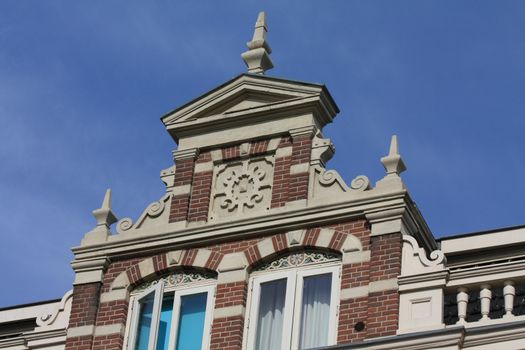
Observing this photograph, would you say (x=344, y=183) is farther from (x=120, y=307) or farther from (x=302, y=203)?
(x=120, y=307)

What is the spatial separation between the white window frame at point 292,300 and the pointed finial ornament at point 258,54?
450 cm

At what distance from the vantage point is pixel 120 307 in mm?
26703

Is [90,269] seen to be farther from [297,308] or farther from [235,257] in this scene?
[297,308]

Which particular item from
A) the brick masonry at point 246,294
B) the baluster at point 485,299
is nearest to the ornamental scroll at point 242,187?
the brick masonry at point 246,294

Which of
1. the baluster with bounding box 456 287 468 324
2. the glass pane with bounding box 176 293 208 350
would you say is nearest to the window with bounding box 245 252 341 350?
the glass pane with bounding box 176 293 208 350

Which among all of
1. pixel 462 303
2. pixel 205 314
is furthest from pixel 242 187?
pixel 462 303

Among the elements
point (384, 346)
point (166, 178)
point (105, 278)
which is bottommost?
point (384, 346)

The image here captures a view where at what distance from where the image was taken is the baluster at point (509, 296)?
24047mm

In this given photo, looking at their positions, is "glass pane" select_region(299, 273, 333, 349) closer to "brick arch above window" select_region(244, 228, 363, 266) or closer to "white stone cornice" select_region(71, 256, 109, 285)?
"brick arch above window" select_region(244, 228, 363, 266)

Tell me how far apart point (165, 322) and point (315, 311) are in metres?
2.45

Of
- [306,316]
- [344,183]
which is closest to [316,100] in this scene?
[344,183]

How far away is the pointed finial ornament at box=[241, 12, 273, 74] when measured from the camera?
29.2 meters

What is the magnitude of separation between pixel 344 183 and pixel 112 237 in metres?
3.88

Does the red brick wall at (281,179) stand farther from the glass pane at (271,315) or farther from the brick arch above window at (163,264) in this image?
the glass pane at (271,315)
